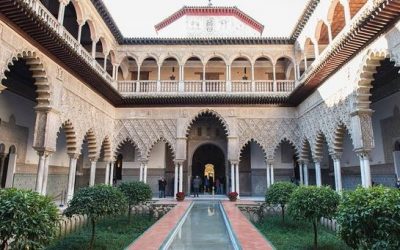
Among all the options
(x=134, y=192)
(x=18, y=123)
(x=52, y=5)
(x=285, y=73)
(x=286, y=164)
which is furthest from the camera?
(x=285, y=73)

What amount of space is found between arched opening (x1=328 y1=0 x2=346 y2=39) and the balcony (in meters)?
3.21

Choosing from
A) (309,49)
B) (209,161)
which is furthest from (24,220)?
(209,161)

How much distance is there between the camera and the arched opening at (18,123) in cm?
1084

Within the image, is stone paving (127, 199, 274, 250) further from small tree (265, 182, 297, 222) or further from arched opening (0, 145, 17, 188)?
arched opening (0, 145, 17, 188)

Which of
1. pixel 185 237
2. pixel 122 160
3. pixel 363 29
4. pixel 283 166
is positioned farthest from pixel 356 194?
pixel 122 160

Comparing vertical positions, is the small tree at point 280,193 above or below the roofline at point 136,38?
below

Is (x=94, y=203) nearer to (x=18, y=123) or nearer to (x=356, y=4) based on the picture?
(x=18, y=123)

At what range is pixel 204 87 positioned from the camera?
15219 mm

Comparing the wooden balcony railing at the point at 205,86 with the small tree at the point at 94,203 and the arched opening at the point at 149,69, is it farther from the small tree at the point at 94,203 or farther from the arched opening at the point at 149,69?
the small tree at the point at 94,203

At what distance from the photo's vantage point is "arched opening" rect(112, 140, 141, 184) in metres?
17.2

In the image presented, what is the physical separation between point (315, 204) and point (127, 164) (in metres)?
12.6

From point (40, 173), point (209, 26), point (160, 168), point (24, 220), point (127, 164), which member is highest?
point (209, 26)

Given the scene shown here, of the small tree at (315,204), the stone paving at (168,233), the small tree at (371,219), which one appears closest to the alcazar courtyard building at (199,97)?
the small tree at (315,204)

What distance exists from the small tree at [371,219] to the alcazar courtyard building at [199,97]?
428 centimetres
